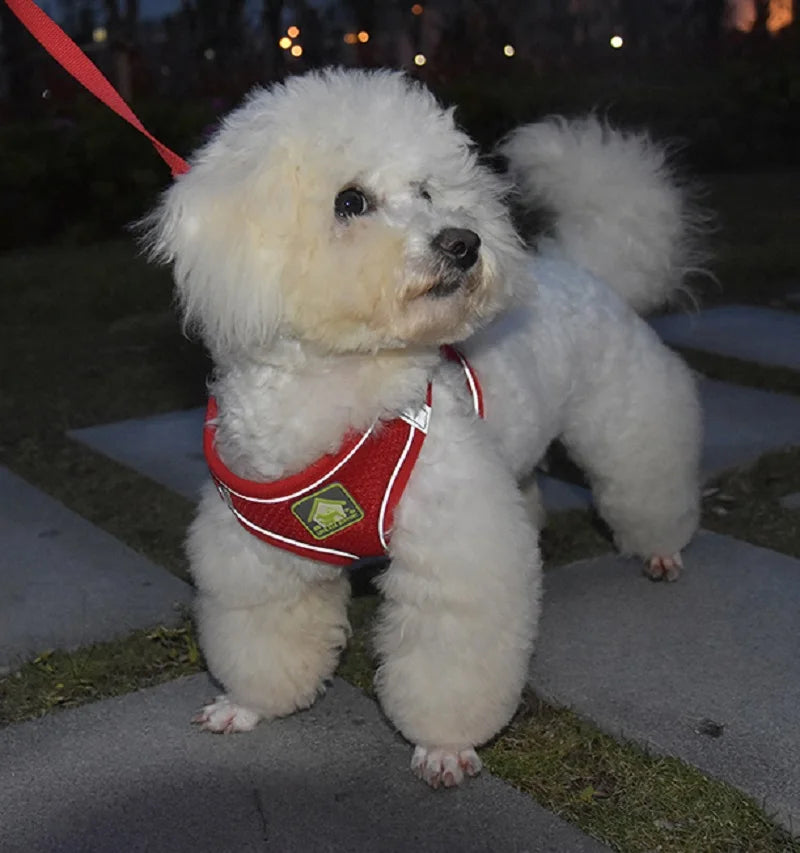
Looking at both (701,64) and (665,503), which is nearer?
(665,503)

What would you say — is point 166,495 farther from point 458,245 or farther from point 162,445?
point 458,245

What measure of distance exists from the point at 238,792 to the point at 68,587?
137 centimetres

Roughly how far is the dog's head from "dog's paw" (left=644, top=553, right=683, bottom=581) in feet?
5.17

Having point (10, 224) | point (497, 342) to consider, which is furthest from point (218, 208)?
point (10, 224)

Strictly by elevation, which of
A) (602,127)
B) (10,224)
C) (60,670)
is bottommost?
(10,224)

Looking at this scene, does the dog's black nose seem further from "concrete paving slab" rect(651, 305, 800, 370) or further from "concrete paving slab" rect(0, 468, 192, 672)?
"concrete paving slab" rect(651, 305, 800, 370)

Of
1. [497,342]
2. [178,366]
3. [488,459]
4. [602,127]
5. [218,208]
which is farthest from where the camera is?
[178,366]

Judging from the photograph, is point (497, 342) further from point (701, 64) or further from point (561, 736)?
point (701, 64)

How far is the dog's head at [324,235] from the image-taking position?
2.83m

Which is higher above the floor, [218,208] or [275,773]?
[218,208]

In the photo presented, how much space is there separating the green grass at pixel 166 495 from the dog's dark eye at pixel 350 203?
1334 mm

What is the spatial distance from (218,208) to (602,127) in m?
2.16

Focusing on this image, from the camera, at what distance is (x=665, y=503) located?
4242 millimetres

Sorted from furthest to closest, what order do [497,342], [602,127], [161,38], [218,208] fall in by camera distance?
1. [161,38]
2. [602,127]
3. [497,342]
4. [218,208]
